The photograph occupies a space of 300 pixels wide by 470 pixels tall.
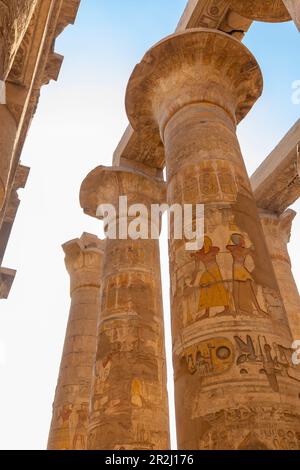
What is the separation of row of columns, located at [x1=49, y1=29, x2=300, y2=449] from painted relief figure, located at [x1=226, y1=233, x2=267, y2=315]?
0.04 feet

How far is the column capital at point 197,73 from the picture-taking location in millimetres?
6980

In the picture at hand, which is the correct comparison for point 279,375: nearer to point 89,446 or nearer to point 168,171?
point 168,171

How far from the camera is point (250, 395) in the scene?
380cm

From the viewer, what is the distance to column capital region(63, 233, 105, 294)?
1284 cm

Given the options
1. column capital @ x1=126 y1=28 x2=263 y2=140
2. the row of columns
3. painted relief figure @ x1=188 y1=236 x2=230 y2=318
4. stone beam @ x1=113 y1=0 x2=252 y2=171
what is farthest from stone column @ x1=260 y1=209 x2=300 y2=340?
painted relief figure @ x1=188 y1=236 x2=230 y2=318

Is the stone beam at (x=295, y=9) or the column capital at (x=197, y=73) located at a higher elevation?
the column capital at (x=197, y=73)

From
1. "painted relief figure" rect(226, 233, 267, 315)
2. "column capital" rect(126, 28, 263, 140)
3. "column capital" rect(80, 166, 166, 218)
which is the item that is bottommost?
"painted relief figure" rect(226, 233, 267, 315)

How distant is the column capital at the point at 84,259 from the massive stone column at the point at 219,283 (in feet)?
21.8

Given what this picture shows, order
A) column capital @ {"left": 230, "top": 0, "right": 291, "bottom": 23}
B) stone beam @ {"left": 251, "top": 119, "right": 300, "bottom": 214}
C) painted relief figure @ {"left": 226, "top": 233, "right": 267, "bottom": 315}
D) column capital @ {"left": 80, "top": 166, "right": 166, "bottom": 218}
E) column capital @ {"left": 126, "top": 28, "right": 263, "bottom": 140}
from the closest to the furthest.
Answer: painted relief figure @ {"left": 226, "top": 233, "right": 267, "bottom": 315} → column capital @ {"left": 126, "top": 28, "right": 263, "bottom": 140} → column capital @ {"left": 230, "top": 0, "right": 291, "bottom": 23} → column capital @ {"left": 80, "top": 166, "right": 166, "bottom": 218} → stone beam @ {"left": 251, "top": 119, "right": 300, "bottom": 214}

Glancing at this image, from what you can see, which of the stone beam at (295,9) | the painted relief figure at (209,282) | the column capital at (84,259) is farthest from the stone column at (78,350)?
the stone beam at (295,9)

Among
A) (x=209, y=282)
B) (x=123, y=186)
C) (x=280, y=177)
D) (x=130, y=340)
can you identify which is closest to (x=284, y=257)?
(x=280, y=177)

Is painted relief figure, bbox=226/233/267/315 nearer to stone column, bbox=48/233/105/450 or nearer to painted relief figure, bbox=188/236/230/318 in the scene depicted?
painted relief figure, bbox=188/236/230/318

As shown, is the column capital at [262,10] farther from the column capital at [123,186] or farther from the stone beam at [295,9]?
the column capital at [123,186]
